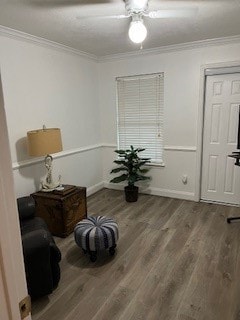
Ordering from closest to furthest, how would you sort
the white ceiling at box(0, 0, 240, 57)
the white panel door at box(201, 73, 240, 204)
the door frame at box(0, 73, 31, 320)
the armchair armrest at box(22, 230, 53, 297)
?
1. the door frame at box(0, 73, 31, 320)
2. the armchair armrest at box(22, 230, 53, 297)
3. the white ceiling at box(0, 0, 240, 57)
4. the white panel door at box(201, 73, 240, 204)

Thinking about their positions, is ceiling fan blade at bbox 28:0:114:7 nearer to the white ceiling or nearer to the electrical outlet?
the white ceiling

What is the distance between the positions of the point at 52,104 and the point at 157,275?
8.41 ft

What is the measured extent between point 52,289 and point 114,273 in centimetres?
58

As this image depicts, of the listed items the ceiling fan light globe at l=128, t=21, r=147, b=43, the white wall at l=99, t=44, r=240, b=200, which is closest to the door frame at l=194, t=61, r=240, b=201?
the white wall at l=99, t=44, r=240, b=200

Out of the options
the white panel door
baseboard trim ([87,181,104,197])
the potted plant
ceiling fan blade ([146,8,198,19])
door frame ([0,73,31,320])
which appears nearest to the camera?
door frame ([0,73,31,320])

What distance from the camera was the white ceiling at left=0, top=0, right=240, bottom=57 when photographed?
2102mm

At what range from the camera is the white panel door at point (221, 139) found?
3.36 meters

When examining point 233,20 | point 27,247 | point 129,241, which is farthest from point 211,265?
point 233,20

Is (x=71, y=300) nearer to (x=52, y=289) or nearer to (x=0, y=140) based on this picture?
(x=52, y=289)

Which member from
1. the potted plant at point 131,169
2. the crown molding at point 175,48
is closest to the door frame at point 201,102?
the crown molding at point 175,48

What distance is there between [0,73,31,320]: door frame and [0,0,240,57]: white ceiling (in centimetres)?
194

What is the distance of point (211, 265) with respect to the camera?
2.28 metres

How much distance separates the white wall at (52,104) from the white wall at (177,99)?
1.11 feet

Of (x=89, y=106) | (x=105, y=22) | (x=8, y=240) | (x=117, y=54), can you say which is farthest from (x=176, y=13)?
(x=8, y=240)
